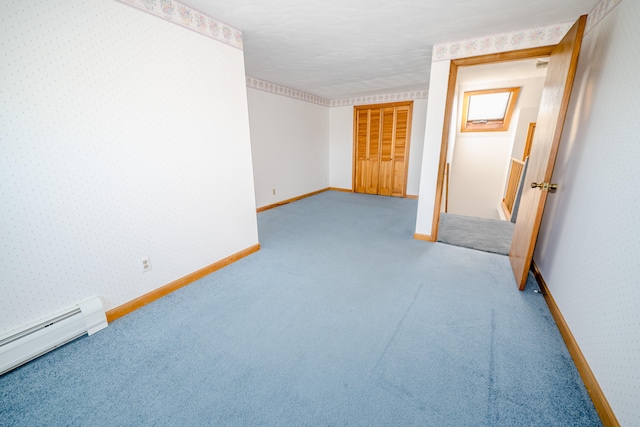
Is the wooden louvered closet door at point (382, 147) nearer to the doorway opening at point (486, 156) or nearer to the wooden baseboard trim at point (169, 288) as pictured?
the doorway opening at point (486, 156)

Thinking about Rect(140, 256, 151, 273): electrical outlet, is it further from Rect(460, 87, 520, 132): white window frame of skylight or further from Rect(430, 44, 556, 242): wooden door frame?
Rect(460, 87, 520, 132): white window frame of skylight

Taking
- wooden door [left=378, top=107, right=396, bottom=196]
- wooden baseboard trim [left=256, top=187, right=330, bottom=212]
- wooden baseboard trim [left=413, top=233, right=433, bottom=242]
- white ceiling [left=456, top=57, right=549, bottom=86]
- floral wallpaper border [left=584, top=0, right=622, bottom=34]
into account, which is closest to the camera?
floral wallpaper border [left=584, top=0, right=622, bottom=34]

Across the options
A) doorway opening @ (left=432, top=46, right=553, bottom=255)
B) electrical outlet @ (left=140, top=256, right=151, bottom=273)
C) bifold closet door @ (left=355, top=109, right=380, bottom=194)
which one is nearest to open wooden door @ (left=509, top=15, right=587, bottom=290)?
doorway opening @ (left=432, top=46, right=553, bottom=255)

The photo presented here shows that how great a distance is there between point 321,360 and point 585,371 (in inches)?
51.9

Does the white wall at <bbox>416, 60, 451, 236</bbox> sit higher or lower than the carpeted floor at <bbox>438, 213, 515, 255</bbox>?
higher

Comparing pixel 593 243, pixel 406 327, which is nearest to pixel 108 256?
pixel 406 327

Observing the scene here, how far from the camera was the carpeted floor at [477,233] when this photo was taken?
2.88 meters

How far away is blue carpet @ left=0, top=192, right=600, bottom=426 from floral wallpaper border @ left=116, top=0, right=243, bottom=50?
6.67 ft

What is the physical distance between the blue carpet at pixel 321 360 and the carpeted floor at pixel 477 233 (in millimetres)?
624

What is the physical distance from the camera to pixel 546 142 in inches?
72.9

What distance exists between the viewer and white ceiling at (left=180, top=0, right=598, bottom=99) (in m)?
1.81

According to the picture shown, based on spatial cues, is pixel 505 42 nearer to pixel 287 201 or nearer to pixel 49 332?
pixel 287 201

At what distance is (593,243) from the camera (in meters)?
1.38

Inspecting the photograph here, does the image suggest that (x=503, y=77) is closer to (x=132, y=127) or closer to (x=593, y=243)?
(x=593, y=243)
